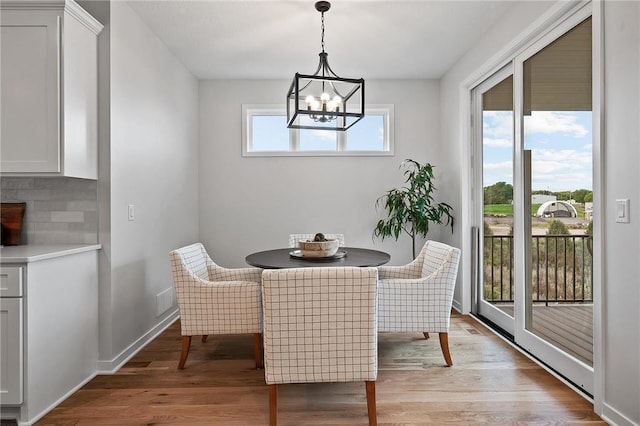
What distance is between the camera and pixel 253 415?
2.14 meters

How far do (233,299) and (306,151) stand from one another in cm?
251

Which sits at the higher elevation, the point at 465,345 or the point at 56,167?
the point at 56,167

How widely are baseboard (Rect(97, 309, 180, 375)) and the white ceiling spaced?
265 cm

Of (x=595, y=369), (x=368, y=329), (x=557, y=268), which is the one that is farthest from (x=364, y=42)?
(x=595, y=369)

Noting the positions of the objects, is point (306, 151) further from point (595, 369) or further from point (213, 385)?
point (595, 369)

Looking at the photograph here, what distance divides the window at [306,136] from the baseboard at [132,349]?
2185 mm

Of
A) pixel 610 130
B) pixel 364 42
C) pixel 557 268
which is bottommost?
pixel 557 268

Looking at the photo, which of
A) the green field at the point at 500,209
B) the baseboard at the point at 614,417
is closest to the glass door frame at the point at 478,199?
the green field at the point at 500,209

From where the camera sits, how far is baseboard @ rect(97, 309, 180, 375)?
2.69 metres

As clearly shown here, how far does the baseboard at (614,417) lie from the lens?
6.25ft

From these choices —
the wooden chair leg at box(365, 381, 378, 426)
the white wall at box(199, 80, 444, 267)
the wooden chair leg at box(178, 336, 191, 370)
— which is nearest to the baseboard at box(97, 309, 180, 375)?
the wooden chair leg at box(178, 336, 191, 370)

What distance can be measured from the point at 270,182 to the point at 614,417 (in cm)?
377

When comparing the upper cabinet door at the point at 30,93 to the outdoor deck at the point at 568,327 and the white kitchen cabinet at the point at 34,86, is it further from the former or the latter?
the outdoor deck at the point at 568,327

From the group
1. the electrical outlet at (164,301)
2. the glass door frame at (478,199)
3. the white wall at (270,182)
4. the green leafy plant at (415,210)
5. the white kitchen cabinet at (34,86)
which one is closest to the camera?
the white kitchen cabinet at (34,86)
